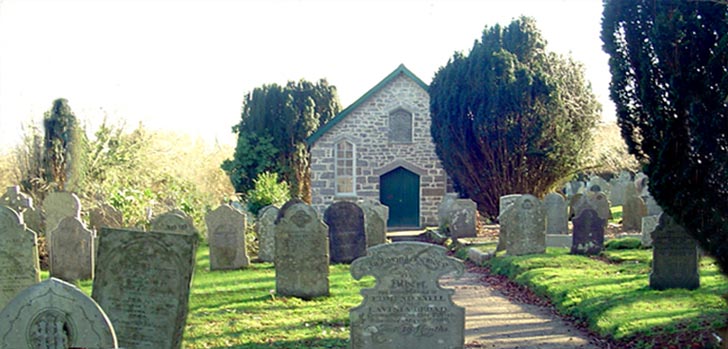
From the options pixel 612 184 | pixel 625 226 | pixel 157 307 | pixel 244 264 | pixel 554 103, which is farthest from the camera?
pixel 612 184

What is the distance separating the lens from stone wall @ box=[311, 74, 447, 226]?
25594mm

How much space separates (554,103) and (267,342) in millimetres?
15891

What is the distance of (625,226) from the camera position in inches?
778

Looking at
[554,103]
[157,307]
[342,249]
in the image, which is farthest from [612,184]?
[157,307]

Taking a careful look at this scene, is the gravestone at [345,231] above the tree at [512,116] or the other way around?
the other way around

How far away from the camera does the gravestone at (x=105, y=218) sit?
16484 millimetres

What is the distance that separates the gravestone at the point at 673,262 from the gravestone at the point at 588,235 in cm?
421

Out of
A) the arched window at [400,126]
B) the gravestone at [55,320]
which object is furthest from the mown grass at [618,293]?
the arched window at [400,126]

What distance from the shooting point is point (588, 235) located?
46.8 ft

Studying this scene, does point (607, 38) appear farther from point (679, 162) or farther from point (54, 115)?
point (54, 115)

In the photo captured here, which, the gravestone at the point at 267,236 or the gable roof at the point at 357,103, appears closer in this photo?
the gravestone at the point at 267,236

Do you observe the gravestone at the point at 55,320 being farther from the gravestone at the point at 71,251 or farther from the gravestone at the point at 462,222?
the gravestone at the point at 462,222

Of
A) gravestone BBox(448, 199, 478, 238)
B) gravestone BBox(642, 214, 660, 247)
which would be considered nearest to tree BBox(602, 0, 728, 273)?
gravestone BBox(642, 214, 660, 247)

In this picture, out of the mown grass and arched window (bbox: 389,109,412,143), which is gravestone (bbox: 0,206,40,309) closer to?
the mown grass
